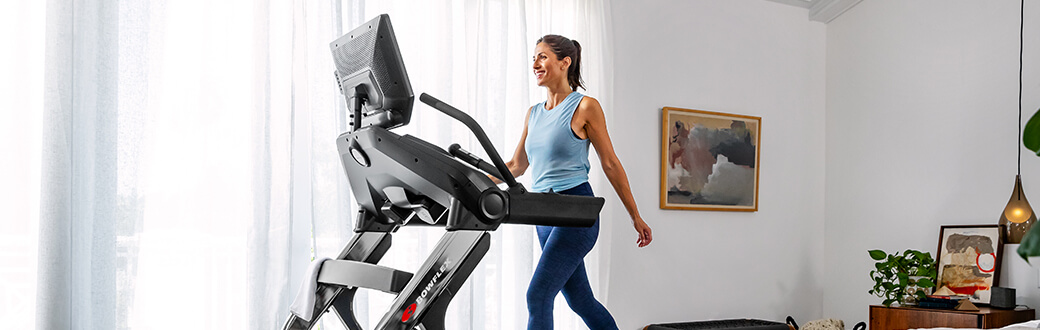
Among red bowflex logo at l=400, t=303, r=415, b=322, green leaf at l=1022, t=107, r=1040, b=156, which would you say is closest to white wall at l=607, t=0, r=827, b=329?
red bowflex logo at l=400, t=303, r=415, b=322

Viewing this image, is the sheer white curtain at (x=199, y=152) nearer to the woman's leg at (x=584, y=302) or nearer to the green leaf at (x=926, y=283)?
the woman's leg at (x=584, y=302)

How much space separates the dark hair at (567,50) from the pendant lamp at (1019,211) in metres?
1.95

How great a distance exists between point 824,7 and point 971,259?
1.62 m

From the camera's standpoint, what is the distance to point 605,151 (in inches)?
Answer: 96.6

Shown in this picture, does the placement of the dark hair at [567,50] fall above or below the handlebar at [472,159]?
above

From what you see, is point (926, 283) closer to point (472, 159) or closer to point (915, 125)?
point (915, 125)

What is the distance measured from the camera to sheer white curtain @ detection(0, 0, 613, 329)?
Answer: 2693 millimetres

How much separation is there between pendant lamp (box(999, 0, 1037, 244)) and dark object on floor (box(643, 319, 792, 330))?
3.51 feet

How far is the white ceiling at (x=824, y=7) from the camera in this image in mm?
4277

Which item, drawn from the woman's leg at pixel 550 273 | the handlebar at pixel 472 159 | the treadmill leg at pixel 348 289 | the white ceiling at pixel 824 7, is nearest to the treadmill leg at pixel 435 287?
the handlebar at pixel 472 159

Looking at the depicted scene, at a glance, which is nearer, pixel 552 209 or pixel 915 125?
pixel 552 209

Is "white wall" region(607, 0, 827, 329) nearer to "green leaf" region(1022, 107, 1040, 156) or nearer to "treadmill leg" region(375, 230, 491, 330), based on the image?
"treadmill leg" region(375, 230, 491, 330)

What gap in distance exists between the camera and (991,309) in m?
3.14

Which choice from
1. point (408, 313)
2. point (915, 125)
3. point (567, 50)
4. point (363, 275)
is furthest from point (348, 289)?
point (915, 125)
